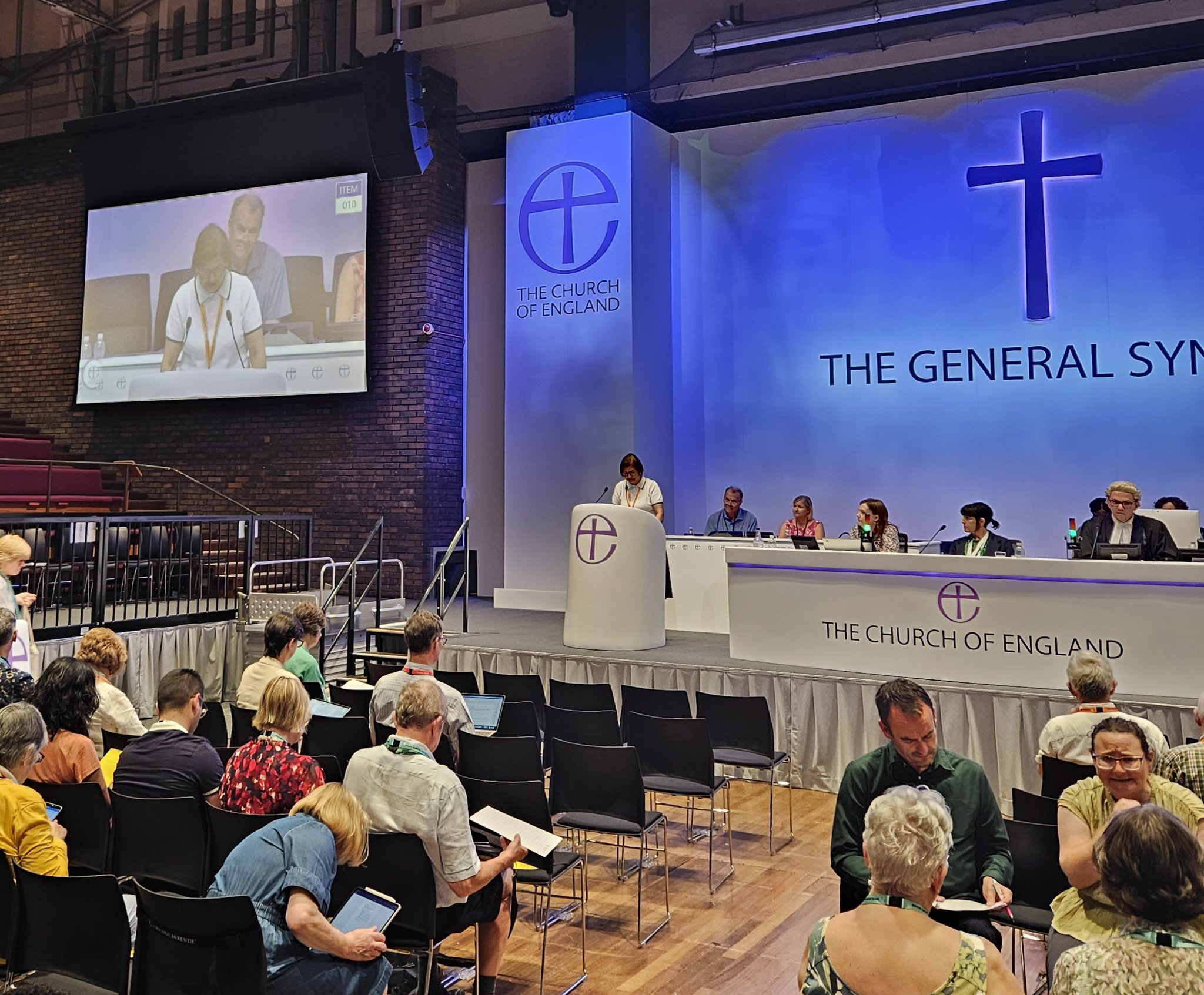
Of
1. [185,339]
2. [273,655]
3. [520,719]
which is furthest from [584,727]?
[185,339]

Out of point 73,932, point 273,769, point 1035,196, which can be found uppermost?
point 1035,196

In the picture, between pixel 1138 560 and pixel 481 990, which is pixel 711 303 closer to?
pixel 1138 560

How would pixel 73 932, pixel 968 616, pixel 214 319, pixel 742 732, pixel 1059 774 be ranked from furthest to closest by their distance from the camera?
pixel 214 319, pixel 968 616, pixel 742 732, pixel 1059 774, pixel 73 932

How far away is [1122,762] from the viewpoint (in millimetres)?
2738

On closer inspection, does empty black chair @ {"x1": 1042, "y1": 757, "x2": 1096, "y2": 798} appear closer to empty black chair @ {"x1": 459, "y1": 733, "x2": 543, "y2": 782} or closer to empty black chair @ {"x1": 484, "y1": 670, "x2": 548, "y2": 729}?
empty black chair @ {"x1": 459, "y1": 733, "x2": 543, "y2": 782}

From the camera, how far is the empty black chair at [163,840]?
325 cm

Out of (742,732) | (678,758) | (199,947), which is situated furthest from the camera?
(742,732)

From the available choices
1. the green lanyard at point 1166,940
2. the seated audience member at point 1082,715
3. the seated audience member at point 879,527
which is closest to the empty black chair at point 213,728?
the seated audience member at point 1082,715

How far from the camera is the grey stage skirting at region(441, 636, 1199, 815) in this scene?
17.6 ft

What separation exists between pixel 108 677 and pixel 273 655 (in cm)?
73

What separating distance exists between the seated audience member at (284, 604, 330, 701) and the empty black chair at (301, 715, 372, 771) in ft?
0.97

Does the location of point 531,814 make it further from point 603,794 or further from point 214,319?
point 214,319

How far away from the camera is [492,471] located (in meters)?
11.1

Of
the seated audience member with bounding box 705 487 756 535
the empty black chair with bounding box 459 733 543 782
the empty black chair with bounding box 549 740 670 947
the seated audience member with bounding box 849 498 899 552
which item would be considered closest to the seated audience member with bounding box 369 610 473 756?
the empty black chair with bounding box 459 733 543 782
